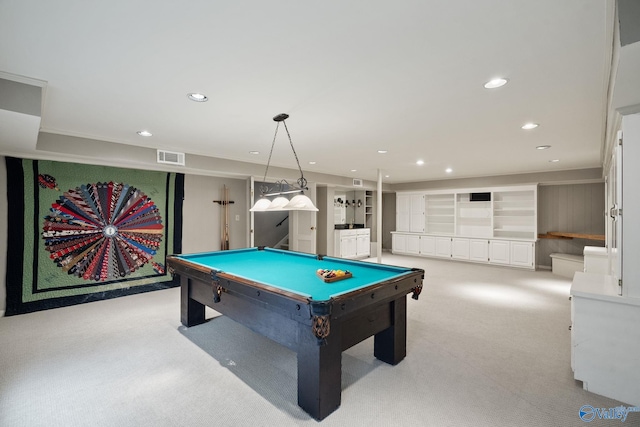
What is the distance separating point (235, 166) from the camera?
17.2ft

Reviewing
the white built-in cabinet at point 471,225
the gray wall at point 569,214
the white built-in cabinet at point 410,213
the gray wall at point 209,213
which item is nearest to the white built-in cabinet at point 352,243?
the white built-in cabinet at point 471,225

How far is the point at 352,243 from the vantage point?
26.3 feet

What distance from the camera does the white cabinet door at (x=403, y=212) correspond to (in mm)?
8859

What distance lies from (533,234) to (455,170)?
259cm

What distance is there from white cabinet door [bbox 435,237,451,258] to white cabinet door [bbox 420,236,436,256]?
12 centimetres

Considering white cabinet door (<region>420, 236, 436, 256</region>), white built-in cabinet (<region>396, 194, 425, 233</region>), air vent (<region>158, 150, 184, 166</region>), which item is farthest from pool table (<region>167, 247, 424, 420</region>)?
white built-in cabinet (<region>396, 194, 425, 233</region>)

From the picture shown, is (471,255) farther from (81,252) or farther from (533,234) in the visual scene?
(81,252)

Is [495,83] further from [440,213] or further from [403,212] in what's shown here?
[403,212]

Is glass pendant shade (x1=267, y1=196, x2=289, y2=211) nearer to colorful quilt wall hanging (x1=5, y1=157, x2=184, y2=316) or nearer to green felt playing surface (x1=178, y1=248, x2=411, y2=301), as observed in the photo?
green felt playing surface (x1=178, y1=248, x2=411, y2=301)

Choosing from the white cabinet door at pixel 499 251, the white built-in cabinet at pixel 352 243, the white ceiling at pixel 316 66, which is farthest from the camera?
the white built-in cabinet at pixel 352 243

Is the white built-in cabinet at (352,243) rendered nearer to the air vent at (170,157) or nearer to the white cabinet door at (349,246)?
the white cabinet door at (349,246)

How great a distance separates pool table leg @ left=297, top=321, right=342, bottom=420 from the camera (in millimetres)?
1895

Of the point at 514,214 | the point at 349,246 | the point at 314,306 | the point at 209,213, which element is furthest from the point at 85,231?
the point at 514,214

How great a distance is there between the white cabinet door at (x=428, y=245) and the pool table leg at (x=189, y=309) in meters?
6.57
